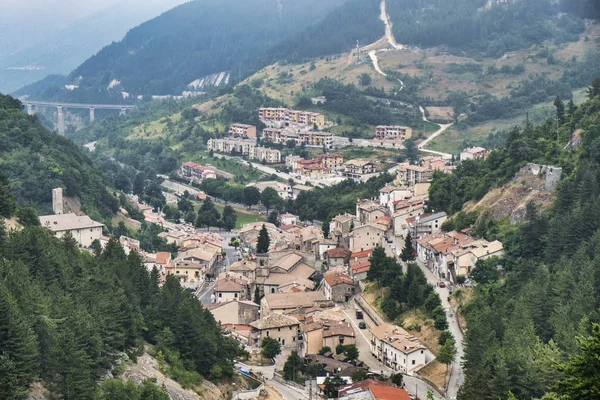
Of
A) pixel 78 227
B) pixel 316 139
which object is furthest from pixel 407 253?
pixel 316 139

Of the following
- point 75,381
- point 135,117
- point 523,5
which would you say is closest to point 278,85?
point 135,117

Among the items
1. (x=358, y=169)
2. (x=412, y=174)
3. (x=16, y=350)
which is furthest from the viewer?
(x=358, y=169)

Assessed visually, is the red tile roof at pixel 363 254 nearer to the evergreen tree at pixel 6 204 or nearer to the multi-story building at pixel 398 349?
the multi-story building at pixel 398 349

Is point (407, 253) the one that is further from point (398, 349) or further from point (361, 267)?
point (398, 349)

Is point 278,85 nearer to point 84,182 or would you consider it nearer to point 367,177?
point 367,177

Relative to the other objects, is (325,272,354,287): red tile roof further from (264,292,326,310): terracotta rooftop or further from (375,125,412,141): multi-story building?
(375,125,412,141): multi-story building

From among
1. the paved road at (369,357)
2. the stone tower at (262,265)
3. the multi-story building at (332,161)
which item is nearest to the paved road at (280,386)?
the paved road at (369,357)
